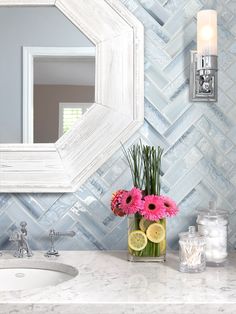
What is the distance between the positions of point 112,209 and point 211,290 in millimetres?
491

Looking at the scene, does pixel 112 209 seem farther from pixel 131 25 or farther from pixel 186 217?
pixel 131 25

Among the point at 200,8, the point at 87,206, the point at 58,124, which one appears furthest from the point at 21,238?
the point at 200,8

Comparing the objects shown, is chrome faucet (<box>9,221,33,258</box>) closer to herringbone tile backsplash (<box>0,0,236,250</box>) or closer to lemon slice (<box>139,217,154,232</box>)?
herringbone tile backsplash (<box>0,0,236,250</box>)

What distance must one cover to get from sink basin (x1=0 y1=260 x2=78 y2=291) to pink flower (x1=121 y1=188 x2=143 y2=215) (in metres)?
0.28

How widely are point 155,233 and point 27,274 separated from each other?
17.5 inches

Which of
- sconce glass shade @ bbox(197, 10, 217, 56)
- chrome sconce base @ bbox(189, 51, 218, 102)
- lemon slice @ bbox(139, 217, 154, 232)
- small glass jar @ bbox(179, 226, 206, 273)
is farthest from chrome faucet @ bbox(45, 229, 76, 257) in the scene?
sconce glass shade @ bbox(197, 10, 217, 56)

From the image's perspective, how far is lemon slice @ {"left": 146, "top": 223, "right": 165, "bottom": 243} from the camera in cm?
165

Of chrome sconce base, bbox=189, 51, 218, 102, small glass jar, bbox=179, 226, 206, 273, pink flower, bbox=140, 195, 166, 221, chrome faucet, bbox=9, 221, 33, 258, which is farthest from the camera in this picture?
chrome sconce base, bbox=189, 51, 218, 102

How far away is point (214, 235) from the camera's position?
65.2 inches

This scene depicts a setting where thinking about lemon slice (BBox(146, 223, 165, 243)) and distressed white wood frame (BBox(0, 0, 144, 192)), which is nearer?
lemon slice (BBox(146, 223, 165, 243))

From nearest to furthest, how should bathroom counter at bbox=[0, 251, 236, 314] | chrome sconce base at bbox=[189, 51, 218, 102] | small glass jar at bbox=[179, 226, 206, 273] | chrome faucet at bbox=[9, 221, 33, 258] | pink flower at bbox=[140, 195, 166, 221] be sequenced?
bathroom counter at bbox=[0, 251, 236, 314]
small glass jar at bbox=[179, 226, 206, 273]
pink flower at bbox=[140, 195, 166, 221]
chrome faucet at bbox=[9, 221, 33, 258]
chrome sconce base at bbox=[189, 51, 218, 102]

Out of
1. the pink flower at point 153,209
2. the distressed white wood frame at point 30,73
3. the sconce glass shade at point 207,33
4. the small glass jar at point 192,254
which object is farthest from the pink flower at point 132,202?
the sconce glass shade at point 207,33

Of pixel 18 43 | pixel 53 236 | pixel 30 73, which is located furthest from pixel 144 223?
pixel 18 43

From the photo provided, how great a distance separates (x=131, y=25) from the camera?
1.86 meters
